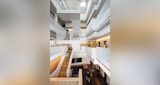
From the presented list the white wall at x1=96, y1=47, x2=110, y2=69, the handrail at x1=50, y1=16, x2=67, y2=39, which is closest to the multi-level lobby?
the handrail at x1=50, y1=16, x2=67, y2=39

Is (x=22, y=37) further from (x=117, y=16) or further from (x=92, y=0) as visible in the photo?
(x=92, y=0)

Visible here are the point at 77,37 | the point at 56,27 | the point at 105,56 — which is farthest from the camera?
the point at 77,37

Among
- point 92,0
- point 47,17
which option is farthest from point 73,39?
point 47,17

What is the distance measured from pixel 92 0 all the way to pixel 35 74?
9.82 metres

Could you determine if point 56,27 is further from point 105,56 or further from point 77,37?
point 77,37

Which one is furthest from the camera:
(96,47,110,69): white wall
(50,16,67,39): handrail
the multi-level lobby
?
the multi-level lobby

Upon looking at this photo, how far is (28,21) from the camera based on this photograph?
0.82m

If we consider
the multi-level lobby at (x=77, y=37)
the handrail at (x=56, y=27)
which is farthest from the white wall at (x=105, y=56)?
the handrail at (x=56, y=27)

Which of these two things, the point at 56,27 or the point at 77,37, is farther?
the point at 77,37

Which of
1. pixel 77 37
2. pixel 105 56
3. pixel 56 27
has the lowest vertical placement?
pixel 105 56

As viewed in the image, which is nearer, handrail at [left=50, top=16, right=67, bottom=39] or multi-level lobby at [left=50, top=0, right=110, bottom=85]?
handrail at [left=50, top=16, right=67, bottom=39]

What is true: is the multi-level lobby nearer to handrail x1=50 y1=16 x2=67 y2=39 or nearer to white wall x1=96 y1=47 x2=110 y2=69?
handrail x1=50 y1=16 x2=67 y2=39

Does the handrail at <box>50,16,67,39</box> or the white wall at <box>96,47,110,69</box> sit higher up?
the handrail at <box>50,16,67,39</box>

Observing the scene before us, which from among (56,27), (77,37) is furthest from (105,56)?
(77,37)
